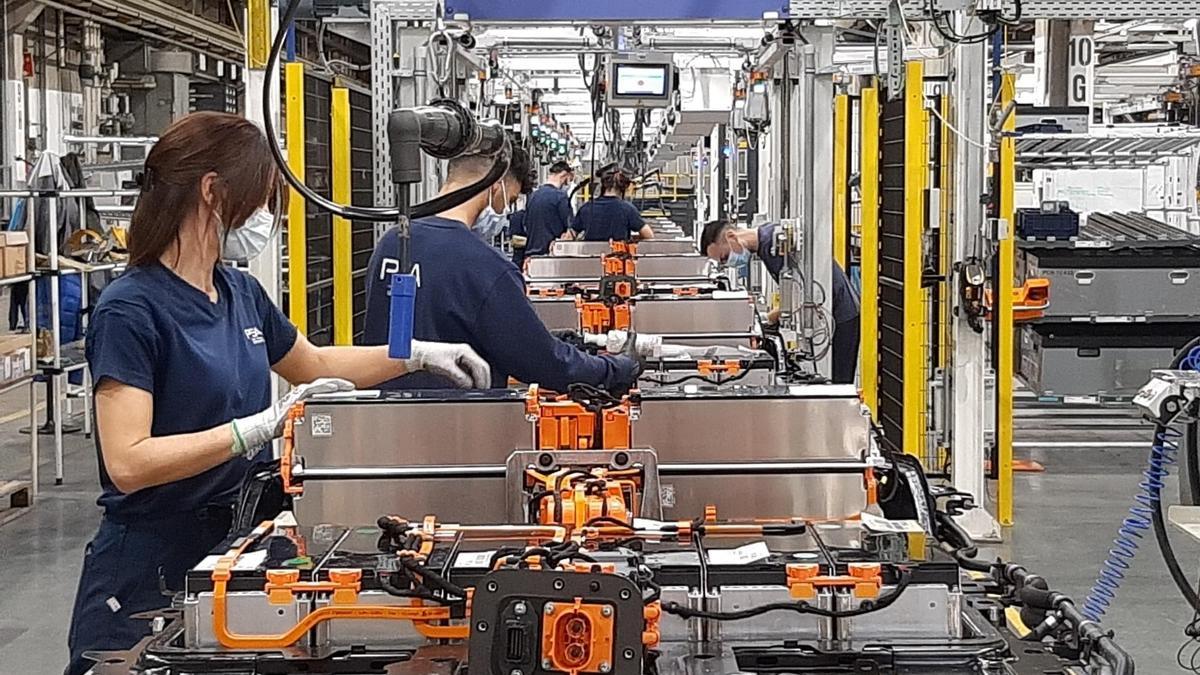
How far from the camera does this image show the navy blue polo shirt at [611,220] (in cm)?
1022

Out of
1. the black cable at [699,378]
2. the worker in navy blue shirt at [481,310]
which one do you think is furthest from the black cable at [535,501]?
the black cable at [699,378]

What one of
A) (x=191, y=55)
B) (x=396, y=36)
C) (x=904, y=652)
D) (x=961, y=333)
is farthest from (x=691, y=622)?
(x=191, y=55)

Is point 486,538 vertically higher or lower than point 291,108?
lower

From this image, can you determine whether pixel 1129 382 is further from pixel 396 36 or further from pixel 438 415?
pixel 438 415

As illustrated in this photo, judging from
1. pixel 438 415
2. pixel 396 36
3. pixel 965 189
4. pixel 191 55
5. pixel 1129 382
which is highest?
pixel 191 55


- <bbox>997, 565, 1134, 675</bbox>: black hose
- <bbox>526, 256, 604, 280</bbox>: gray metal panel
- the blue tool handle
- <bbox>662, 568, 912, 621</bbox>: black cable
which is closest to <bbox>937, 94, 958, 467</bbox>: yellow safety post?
<bbox>526, 256, 604, 280</bbox>: gray metal panel

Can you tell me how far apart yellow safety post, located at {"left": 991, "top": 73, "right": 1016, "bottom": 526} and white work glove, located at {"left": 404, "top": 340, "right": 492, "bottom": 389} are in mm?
3478

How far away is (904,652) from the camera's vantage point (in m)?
1.92

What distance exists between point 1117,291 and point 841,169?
214 cm

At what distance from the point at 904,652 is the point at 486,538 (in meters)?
0.63

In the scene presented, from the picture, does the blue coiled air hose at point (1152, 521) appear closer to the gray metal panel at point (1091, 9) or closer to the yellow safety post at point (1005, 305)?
the gray metal panel at point (1091, 9)

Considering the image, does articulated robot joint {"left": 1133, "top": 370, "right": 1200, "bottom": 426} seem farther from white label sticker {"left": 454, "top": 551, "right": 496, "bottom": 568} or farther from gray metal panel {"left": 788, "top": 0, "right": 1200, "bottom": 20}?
gray metal panel {"left": 788, "top": 0, "right": 1200, "bottom": 20}

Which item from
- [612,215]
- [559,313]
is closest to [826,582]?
[559,313]

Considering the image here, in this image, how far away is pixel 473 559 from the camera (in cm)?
203
